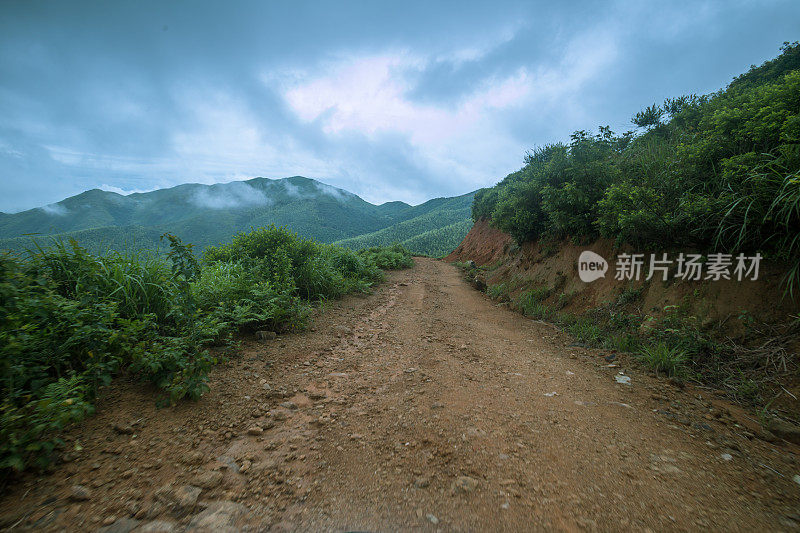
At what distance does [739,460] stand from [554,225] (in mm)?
6347

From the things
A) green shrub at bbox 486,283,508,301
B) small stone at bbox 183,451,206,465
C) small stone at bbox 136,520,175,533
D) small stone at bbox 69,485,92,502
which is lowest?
green shrub at bbox 486,283,508,301

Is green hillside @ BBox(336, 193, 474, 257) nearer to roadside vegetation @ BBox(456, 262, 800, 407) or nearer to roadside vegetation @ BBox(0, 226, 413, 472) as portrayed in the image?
roadside vegetation @ BBox(0, 226, 413, 472)

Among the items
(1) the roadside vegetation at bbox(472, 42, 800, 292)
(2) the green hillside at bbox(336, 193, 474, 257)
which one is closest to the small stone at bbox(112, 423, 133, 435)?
(1) the roadside vegetation at bbox(472, 42, 800, 292)

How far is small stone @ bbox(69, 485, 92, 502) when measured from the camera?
150 cm

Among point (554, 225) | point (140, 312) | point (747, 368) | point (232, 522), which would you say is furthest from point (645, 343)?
point (140, 312)

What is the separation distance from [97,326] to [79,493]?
123 centimetres

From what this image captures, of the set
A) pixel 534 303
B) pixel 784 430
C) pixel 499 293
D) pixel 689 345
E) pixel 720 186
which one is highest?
pixel 720 186

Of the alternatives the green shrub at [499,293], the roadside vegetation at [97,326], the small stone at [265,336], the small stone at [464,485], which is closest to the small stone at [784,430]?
the small stone at [464,485]

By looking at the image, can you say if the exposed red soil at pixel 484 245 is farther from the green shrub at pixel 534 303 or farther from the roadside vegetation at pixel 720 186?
the roadside vegetation at pixel 720 186

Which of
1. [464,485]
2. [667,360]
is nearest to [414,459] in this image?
[464,485]

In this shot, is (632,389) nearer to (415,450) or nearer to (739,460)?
(739,460)

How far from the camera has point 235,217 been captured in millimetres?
53938

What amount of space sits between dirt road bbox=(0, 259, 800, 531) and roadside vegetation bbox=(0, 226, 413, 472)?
0.66 ft

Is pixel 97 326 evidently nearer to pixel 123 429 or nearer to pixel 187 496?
pixel 123 429
